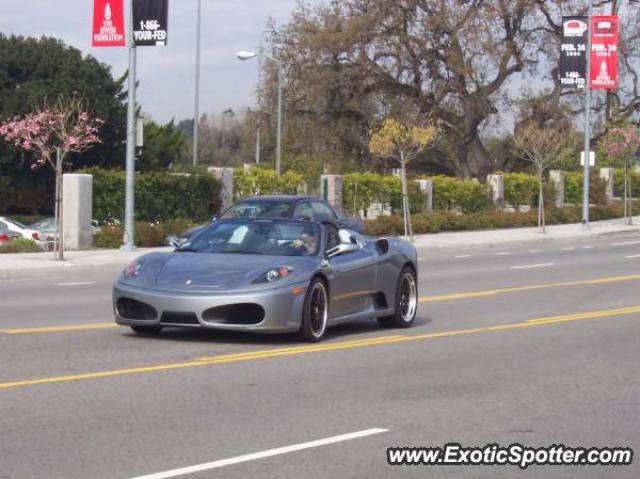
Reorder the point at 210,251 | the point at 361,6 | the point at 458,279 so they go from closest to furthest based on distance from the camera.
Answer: the point at 210,251
the point at 458,279
the point at 361,6

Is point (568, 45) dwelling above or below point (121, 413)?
above

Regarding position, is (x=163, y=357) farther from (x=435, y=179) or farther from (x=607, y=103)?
(x=607, y=103)

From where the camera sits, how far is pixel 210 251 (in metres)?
12.6

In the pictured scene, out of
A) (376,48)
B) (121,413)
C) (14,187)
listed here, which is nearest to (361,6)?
(376,48)

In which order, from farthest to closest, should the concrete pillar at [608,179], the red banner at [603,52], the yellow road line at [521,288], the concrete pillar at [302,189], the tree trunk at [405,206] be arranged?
the concrete pillar at [608,179]
the red banner at [603,52]
the concrete pillar at [302,189]
the tree trunk at [405,206]
the yellow road line at [521,288]

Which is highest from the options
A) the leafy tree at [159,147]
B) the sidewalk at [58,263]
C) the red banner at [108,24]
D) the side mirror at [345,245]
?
the red banner at [108,24]

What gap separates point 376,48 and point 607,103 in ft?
41.8

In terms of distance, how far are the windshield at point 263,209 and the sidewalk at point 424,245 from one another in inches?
130

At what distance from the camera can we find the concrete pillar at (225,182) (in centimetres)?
3460

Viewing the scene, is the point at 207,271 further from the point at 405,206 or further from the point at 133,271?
the point at 405,206

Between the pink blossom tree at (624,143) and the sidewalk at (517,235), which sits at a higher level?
the pink blossom tree at (624,143)

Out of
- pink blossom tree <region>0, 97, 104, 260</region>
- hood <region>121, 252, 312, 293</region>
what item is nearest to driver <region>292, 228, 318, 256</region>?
hood <region>121, 252, 312, 293</region>

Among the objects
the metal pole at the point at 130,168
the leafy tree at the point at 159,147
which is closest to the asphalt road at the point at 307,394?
the metal pole at the point at 130,168

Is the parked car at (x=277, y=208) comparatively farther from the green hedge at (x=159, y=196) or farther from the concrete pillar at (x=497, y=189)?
the concrete pillar at (x=497, y=189)
